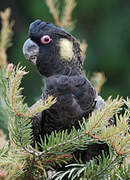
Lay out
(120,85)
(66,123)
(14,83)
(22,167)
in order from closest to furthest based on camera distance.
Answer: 1. (14,83)
2. (22,167)
3. (66,123)
4. (120,85)

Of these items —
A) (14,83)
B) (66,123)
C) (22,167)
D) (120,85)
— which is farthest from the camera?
(120,85)

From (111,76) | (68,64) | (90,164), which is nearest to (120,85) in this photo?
(111,76)

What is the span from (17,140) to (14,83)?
0.16 meters

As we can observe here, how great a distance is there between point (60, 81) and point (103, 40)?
309cm

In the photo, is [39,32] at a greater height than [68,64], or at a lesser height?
greater

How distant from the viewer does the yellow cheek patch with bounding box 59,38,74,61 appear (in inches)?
51.1

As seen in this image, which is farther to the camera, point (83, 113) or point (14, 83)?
point (83, 113)

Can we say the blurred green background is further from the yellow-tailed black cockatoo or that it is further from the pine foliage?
the pine foliage

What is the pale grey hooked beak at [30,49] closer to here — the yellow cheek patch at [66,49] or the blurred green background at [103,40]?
the yellow cheek patch at [66,49]

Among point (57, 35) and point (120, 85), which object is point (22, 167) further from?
point (120, 85)

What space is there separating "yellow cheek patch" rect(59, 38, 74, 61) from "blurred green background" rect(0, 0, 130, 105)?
8.54 feet

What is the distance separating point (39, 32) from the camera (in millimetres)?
1253

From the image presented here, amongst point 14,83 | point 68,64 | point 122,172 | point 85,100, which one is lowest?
point 122,172

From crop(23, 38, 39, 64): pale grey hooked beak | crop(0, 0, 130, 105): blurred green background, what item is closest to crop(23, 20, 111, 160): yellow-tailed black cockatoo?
crop(23, 38, 39, 64): pale grey hooked beak
